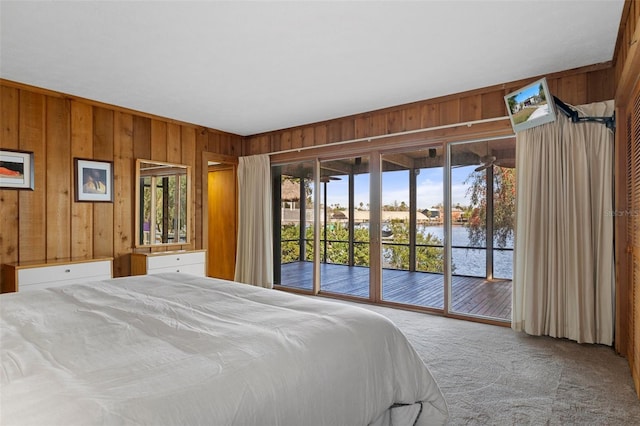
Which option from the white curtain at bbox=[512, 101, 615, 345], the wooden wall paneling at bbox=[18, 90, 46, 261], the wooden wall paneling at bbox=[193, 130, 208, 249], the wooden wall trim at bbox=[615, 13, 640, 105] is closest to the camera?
the wooden wall trim at bbox=[615, 13, 640, 105]

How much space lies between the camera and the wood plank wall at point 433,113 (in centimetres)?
329

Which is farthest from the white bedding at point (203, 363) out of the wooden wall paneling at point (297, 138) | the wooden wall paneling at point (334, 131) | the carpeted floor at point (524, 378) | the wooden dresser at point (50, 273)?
the wooden wall paneling at point (297, 138)

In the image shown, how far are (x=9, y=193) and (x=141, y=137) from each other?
1.58 m

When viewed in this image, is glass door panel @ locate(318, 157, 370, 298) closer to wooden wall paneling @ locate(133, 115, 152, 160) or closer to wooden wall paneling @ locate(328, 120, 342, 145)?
wooden wall paneling @ locate(328, 120, 342, 145)

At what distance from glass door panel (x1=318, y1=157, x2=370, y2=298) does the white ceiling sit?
4.32 feet

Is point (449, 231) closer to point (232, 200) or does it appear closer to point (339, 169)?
point (339, 169)

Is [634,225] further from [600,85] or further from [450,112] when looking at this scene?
[450,112]

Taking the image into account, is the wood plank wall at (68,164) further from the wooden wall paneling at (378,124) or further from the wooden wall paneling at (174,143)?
the wooden wall paneling at (378,124)

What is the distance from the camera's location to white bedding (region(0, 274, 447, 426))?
3.21 ft

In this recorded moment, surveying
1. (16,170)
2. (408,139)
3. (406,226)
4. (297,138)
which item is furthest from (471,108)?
(16,170)

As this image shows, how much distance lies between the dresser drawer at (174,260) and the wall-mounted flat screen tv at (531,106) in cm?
415

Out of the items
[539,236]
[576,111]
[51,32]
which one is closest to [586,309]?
[539,236]

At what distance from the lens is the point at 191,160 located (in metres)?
5.33

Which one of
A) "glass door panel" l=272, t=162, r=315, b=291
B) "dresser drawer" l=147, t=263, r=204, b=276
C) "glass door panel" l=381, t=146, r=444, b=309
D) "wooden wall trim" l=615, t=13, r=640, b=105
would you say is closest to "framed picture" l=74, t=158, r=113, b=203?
"dresser drawer" l=147, t=263, r=204, b=276
